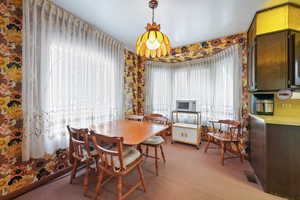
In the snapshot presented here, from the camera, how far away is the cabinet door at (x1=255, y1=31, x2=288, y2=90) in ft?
5.88

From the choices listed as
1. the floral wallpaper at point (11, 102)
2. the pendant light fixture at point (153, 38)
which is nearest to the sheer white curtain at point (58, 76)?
the floral wallpaper at point (11, 102)

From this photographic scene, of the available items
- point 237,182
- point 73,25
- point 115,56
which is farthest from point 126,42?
point 237,182

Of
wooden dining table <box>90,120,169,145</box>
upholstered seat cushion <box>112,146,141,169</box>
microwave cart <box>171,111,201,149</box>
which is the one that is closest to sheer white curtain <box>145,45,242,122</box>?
microwave cart <box>171,111,201,149</box>

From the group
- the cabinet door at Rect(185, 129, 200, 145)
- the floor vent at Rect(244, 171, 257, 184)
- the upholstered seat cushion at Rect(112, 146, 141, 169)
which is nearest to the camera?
the upholstered seat cushion at Rect(112, 146, 141, 169)

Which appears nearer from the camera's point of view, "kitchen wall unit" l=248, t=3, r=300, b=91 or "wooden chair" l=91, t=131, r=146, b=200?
"wooden chair" l=91, t=131, r=146, b=200

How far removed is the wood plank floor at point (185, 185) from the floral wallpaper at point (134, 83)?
65.1 inches

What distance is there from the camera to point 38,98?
1.63 meters

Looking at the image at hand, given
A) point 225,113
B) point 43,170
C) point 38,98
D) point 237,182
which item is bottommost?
point 237,182

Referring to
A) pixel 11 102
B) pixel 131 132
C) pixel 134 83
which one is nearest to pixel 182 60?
pixel 134 83

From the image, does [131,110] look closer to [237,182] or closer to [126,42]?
[126,42]

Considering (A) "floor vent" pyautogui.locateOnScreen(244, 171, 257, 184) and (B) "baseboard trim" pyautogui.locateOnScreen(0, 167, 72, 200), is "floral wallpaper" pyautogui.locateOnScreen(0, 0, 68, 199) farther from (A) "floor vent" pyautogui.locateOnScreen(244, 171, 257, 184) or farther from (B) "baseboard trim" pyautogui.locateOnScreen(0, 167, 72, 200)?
(A) "floor vent" pyautogui.locateOnScreen(244, 171, 257, 184)

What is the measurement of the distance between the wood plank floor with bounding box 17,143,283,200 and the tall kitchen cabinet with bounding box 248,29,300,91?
147cm

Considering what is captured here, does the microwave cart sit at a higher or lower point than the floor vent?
higher

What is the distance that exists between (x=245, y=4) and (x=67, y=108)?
3085mm
